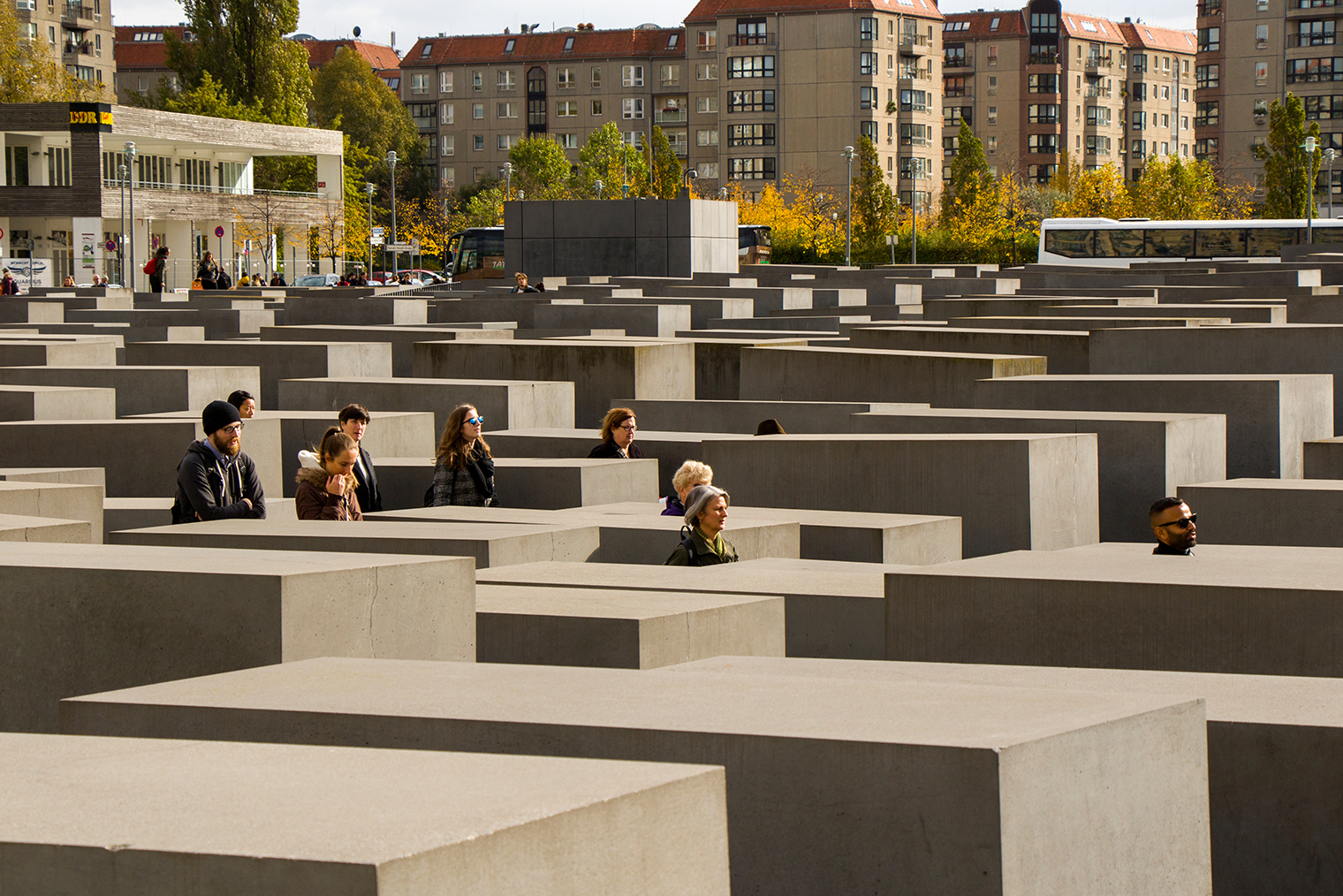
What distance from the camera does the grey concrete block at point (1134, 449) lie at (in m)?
10.5

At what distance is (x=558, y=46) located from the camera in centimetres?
12662

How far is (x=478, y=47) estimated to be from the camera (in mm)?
129625

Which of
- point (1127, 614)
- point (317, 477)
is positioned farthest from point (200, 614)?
point (317, 477)

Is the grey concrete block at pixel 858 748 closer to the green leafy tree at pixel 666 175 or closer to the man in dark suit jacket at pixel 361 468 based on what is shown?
the man in dark suit jacket at pixel 361 468

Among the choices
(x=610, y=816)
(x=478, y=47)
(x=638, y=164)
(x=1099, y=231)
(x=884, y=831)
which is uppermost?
(x=478, y=47)

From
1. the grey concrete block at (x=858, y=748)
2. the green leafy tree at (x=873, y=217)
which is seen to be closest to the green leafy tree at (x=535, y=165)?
the green leafy tree at (x=873, y=217)

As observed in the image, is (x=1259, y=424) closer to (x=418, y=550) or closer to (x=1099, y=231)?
(x=418, y=550)

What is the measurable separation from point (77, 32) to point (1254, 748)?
398ft

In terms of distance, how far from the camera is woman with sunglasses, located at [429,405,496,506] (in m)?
9.31

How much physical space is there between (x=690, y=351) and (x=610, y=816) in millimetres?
13097

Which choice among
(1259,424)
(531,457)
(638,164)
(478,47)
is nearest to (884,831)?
(531,457)

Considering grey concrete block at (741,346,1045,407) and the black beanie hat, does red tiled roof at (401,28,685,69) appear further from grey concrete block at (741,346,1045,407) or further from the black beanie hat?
the black beanie hat

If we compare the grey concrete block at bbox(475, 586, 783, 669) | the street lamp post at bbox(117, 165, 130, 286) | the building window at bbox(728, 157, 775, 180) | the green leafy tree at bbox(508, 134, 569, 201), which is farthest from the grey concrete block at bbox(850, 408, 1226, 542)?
the building window at bbox(728, 157, 775, 180)

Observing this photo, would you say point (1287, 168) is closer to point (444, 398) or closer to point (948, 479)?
point (444, 398)
